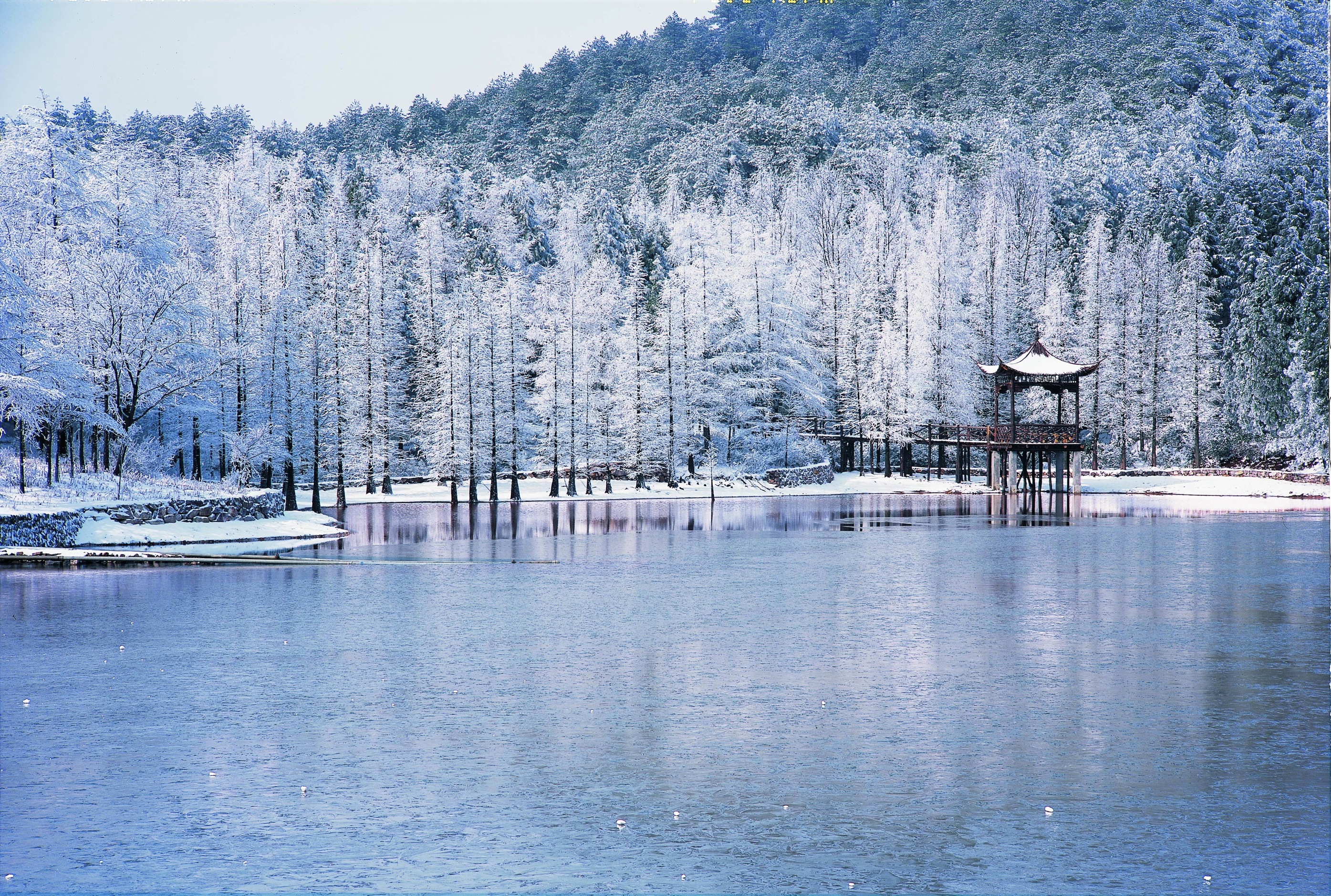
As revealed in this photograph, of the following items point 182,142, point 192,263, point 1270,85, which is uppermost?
point 1270,85

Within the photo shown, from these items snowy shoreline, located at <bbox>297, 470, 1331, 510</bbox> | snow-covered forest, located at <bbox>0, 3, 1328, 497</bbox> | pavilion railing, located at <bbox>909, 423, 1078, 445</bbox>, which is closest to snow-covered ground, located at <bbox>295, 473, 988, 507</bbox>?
snowy shoreline, located at <bbox>297, 470, 1331, 510</bbox>

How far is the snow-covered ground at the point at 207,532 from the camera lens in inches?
1238

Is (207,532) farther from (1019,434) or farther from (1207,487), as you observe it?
(1207,487)

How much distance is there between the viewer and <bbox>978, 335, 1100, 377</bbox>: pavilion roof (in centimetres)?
6172

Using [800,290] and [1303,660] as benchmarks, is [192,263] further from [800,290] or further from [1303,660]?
[1303,660]

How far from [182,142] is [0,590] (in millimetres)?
115683

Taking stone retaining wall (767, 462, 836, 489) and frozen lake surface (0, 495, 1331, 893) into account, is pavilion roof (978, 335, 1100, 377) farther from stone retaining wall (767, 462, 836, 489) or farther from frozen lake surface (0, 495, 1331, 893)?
frozen lake surface (0, 495, 1331, 893)

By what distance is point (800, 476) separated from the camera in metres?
66.6

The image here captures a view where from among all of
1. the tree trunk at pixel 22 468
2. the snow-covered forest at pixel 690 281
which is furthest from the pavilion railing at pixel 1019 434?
the tree trunk at pixel 22 468

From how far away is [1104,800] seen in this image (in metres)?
9.27

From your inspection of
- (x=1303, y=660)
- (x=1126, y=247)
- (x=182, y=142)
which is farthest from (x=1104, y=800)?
(x=182, y=142)

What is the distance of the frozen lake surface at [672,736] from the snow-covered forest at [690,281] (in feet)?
60.7

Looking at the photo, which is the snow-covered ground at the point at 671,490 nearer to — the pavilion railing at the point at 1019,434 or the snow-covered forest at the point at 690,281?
the snow-covered forest at the point at 690,281

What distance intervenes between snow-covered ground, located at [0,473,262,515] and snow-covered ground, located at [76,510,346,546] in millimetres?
725
